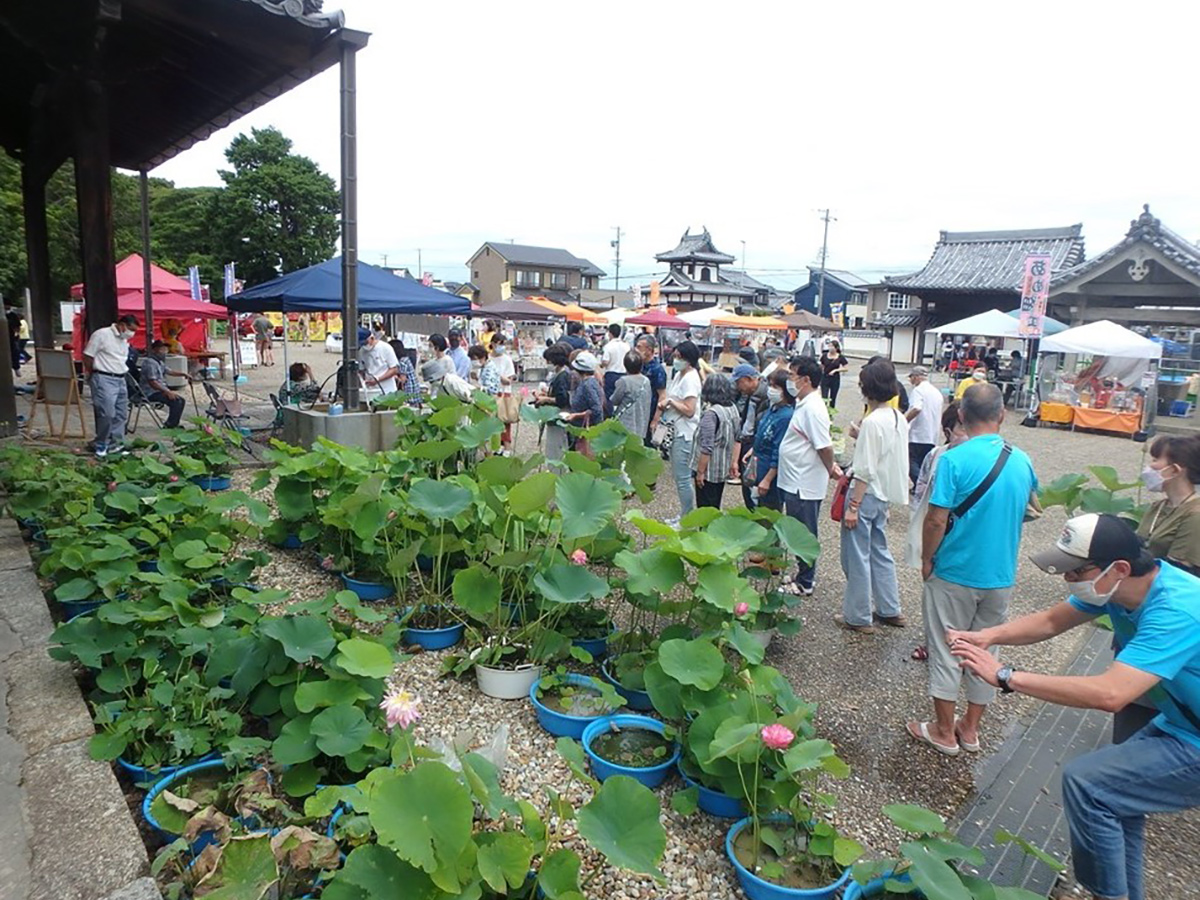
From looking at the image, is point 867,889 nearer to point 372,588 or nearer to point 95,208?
point 372,588

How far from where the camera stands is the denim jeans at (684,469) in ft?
19.1

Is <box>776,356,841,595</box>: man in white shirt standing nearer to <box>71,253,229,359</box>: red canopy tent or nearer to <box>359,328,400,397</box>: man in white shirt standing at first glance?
<box>359,328,400,397</box>: man in white shirt standing

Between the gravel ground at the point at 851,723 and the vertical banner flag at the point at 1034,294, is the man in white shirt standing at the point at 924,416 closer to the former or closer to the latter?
the gravel ground at the point at 851,723

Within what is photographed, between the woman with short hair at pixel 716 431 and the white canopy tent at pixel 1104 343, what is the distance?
40.1 feet

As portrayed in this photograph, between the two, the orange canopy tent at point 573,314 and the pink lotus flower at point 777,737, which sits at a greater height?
the orange canopy tent at point 573,314

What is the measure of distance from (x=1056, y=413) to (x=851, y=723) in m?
14.6

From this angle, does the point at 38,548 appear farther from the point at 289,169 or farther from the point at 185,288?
the point at 289,169

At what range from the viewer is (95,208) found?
333 inches

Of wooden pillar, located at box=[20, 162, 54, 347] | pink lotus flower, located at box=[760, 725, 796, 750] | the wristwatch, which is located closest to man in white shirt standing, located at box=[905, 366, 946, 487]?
the wristwatch

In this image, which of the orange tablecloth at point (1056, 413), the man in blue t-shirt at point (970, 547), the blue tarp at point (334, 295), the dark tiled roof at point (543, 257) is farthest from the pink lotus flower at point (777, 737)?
the dark tiled roof at point (543, 257)

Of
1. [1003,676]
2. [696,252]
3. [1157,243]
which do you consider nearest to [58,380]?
[1003,676]

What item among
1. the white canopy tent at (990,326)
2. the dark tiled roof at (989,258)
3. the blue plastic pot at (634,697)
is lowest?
the blue plastic pot at (634,697)

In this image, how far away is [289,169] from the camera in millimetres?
31312

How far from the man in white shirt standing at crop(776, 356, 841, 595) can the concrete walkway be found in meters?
3.63
